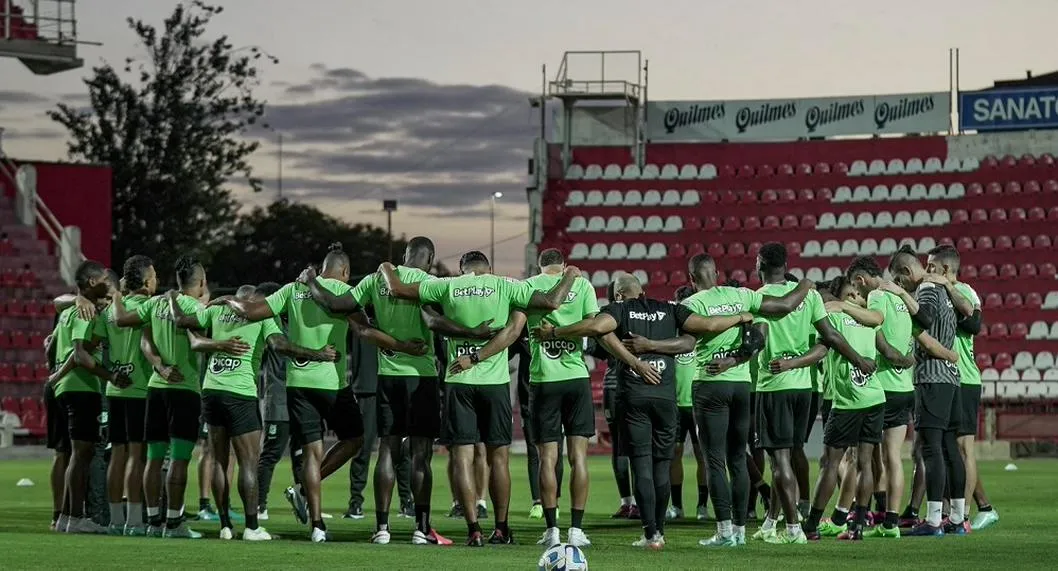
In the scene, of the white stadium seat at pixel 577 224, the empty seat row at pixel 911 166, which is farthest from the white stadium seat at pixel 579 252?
the empty seat row at pixel 911 166

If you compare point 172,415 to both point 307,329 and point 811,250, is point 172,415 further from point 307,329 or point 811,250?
point 811,250

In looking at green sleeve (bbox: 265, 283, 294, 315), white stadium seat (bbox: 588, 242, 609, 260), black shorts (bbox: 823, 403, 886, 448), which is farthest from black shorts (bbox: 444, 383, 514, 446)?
white stadium seat (bbox: 588, 242, 609, 260)

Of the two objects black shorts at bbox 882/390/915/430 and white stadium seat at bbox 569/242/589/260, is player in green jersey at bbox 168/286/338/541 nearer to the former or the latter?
black shorts at bbox 882/390/915/430

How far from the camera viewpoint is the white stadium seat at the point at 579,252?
45.9 m

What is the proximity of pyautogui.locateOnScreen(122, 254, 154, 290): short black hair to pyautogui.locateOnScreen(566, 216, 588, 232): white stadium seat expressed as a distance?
106ft

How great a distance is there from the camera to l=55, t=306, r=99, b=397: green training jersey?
15055 millimetres

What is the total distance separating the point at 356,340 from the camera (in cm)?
1753

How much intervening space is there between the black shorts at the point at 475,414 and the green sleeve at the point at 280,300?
1.66 m

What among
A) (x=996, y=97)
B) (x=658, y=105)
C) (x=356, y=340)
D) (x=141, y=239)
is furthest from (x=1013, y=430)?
(x=141, y=239)

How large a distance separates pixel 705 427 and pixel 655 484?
0.65 m

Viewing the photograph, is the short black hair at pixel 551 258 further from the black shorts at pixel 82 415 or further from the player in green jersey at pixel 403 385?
the black shorts at pixel 82 415

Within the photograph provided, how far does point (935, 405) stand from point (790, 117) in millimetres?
35000

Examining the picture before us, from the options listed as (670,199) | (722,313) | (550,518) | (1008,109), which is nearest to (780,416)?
(722,313)

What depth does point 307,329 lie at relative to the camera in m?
14.0
